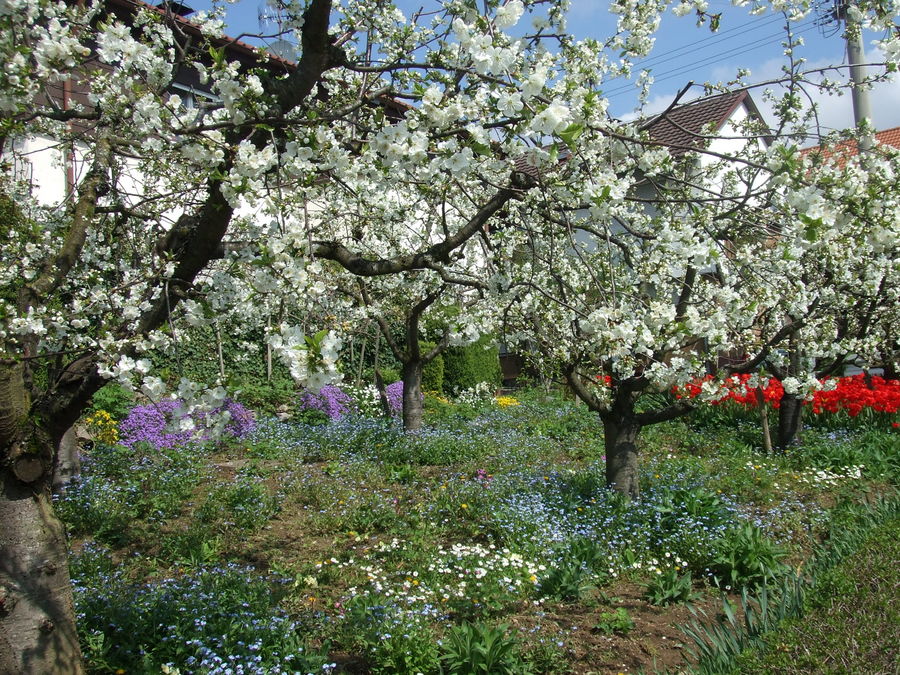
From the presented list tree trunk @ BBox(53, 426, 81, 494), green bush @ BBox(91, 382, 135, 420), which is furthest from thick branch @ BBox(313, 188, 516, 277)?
green bush @ BBox(91, 382, 135, 420)

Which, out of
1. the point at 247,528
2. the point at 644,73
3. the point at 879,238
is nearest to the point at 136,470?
the point at 247,528

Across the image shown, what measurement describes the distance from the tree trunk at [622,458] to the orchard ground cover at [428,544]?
130mm

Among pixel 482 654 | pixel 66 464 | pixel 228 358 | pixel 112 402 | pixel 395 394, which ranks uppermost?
pixel 228 358

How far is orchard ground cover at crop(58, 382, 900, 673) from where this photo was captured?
3137 mm

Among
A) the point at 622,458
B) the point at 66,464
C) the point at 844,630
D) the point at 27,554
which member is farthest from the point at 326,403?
the point at 844,630

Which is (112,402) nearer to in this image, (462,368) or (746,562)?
(462,368)

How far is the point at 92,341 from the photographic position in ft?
8.20

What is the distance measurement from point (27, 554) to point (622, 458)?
3.99 metres

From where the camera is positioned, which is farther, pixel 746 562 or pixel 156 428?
pixel 156 428

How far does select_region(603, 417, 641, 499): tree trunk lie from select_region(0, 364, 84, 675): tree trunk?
12.4ft

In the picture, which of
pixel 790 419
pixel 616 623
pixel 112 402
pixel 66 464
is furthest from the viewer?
pixel 112 402

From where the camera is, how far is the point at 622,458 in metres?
5.17

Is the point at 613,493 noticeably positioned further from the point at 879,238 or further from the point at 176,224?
the point at 176,224

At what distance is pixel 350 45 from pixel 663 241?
6.63ft
